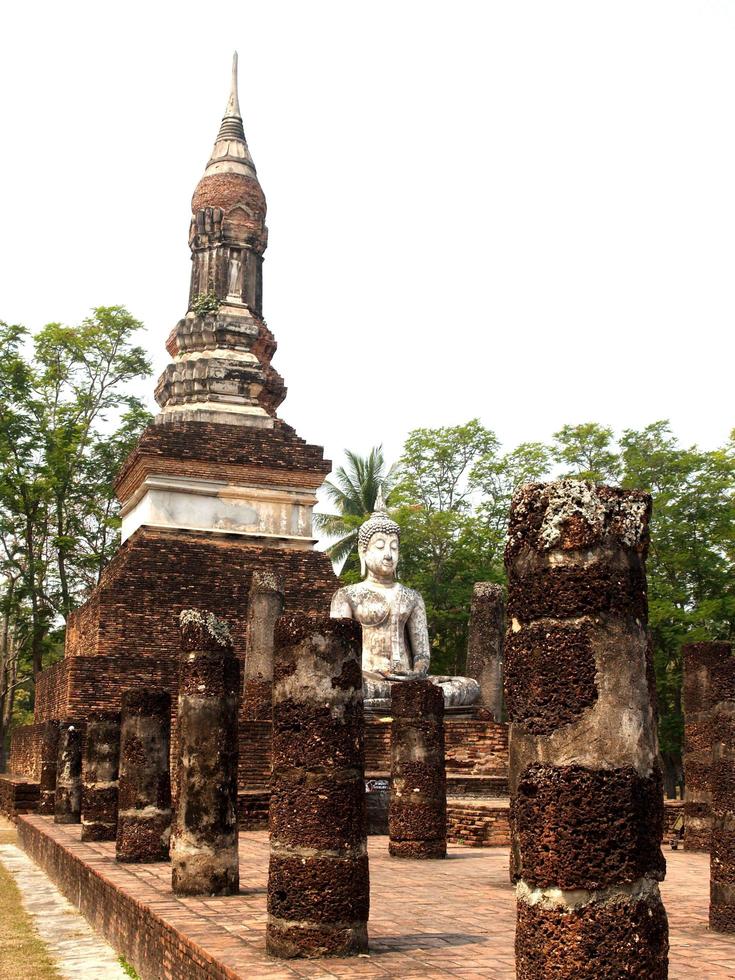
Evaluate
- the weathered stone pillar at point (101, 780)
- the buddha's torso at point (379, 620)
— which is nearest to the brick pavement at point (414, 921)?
the weathered stone pillar at point (101, 780)

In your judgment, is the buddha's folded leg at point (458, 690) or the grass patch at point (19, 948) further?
the buddha's folded leg at point (458, 690)

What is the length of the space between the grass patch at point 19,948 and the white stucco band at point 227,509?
1111 cm

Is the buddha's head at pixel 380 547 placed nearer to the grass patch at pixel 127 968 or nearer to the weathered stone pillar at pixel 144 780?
the weathered stone pillar at pixel 144 780

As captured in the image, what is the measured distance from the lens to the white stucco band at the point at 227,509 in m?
21.2

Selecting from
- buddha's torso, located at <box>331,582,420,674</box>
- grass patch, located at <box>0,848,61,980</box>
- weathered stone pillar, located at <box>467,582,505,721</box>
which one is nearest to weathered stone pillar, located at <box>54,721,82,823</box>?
grass patch, located at <box>0,848,61,980</box>

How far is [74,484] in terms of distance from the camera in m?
30.0

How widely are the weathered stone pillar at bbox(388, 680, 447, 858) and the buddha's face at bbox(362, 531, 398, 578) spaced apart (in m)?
5.87

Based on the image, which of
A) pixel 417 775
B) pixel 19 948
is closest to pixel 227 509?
pixel 417 775

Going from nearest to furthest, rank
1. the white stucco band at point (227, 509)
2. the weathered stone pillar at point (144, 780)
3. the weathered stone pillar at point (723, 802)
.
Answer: the weathered stone pillar at point (723, 802) < the weathered stone pillar at point (144, 780) < the white stucco band at point (227, 509)

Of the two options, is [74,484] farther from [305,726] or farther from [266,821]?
[305,726]

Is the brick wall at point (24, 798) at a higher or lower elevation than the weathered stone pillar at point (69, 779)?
lower

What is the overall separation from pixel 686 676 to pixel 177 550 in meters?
10.3

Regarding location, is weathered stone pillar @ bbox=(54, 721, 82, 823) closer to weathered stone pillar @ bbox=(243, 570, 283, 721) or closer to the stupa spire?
weathered stone pillar @ bbox=(243, 570, 283, 721)

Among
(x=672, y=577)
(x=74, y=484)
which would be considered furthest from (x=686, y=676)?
(x=74, y=484)
